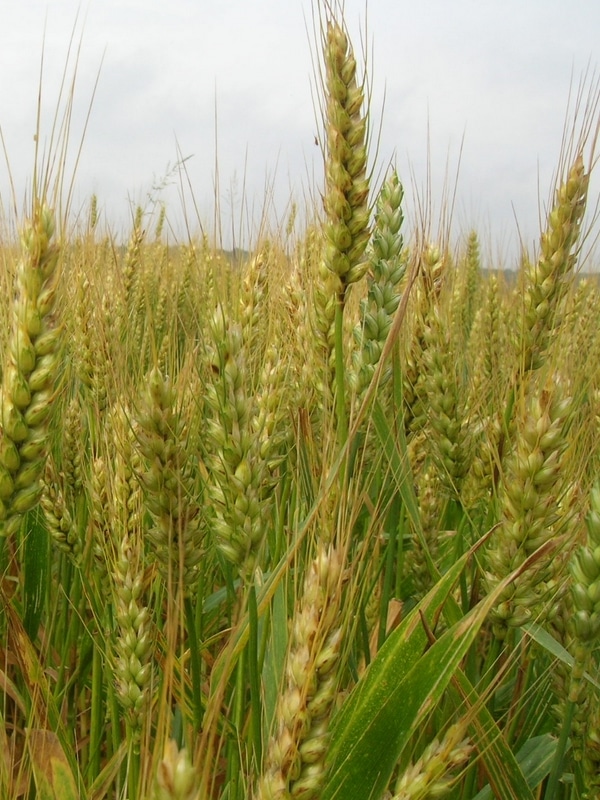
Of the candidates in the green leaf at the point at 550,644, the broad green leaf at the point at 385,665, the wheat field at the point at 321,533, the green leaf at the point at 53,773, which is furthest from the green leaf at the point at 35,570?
the green leaf at the point at 550,644

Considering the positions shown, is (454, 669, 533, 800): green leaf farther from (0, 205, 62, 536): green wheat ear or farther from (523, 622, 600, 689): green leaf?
(0, 205, 62, 536): green wheat ear

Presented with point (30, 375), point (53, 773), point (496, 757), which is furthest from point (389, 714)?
point (30, 375)

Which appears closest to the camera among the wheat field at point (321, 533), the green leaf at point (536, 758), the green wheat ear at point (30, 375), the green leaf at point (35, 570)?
the wheat field at point (321, 533)

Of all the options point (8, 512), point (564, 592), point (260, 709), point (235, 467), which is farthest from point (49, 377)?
point (564, 592)

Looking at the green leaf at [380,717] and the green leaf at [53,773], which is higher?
the green leaf at [380,717]

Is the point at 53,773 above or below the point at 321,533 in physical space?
below

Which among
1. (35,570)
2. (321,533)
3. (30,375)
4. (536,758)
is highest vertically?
(30,375)

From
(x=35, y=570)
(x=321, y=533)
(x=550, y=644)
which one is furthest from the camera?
(x=35, y=570)

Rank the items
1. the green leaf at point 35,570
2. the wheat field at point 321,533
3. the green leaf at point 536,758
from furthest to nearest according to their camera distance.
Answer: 1. the green leaf at point 35,570
2. the green leaf at point 536,758
3. the wheat field at point 321,533

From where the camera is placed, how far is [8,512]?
109cm

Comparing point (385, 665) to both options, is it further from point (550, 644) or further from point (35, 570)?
point (35, 570)

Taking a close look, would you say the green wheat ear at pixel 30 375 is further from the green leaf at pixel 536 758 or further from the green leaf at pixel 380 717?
the green leaf at pixel 536 758

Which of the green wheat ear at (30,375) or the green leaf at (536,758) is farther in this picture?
the green leaf at (536,758)

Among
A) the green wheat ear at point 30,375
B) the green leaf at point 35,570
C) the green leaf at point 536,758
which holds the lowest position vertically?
the green leaf at point 536,758
